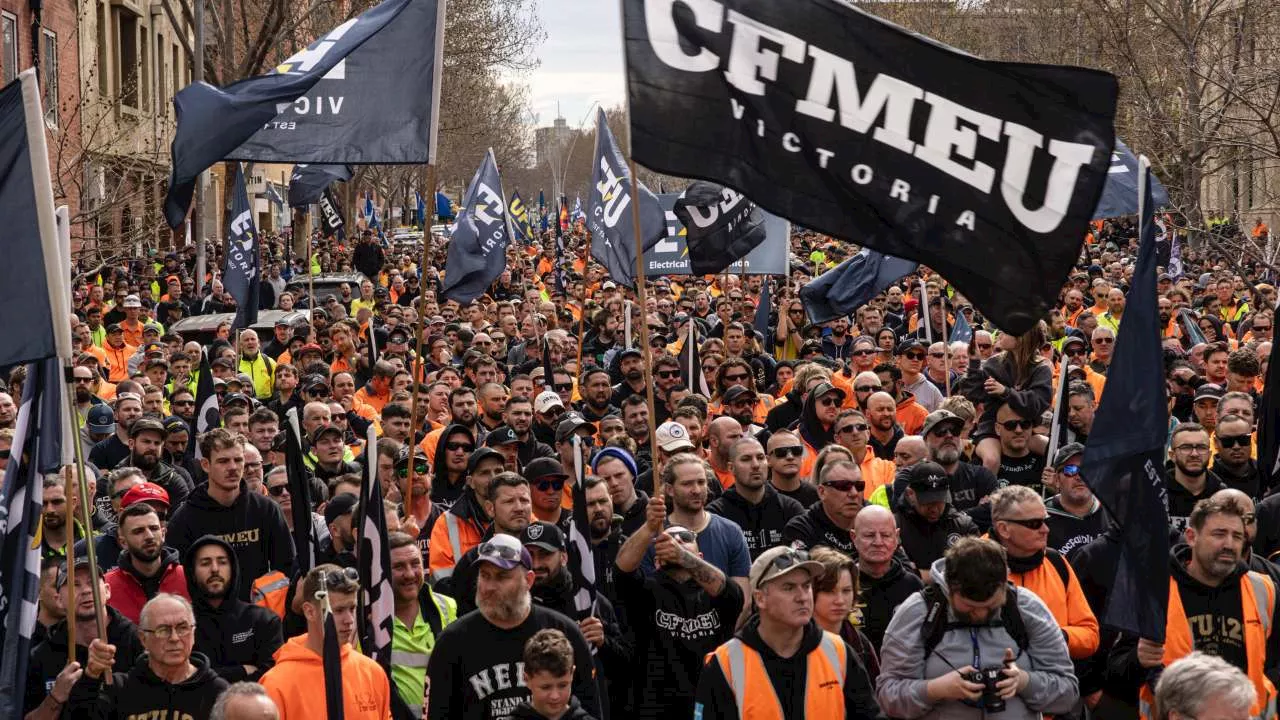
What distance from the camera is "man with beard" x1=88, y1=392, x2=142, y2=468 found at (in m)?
12.8

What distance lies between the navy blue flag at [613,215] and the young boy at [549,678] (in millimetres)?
10310

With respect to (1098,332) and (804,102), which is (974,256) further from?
(1098,332)

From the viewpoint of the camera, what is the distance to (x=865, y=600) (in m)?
7.77

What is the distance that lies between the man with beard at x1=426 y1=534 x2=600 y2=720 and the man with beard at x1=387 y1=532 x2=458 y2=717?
4.08 ft

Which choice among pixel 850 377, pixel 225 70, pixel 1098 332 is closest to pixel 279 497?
pixel 850 377

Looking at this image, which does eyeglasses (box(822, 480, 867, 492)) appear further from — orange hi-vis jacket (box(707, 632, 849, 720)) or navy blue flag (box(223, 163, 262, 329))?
navy blue flag (box(223, 163, 262, 329))

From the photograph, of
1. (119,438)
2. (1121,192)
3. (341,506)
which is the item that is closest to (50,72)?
(119,438)

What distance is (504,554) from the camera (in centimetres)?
672

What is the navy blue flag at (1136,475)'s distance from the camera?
675 cm

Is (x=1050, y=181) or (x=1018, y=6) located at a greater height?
(x=1018, y=6)

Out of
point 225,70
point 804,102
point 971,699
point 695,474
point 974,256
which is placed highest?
point 225,70

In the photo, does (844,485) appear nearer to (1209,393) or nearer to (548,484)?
(548,484)

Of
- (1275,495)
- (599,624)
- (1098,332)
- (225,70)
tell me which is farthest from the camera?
(225,70)

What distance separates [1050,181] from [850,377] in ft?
31.0
